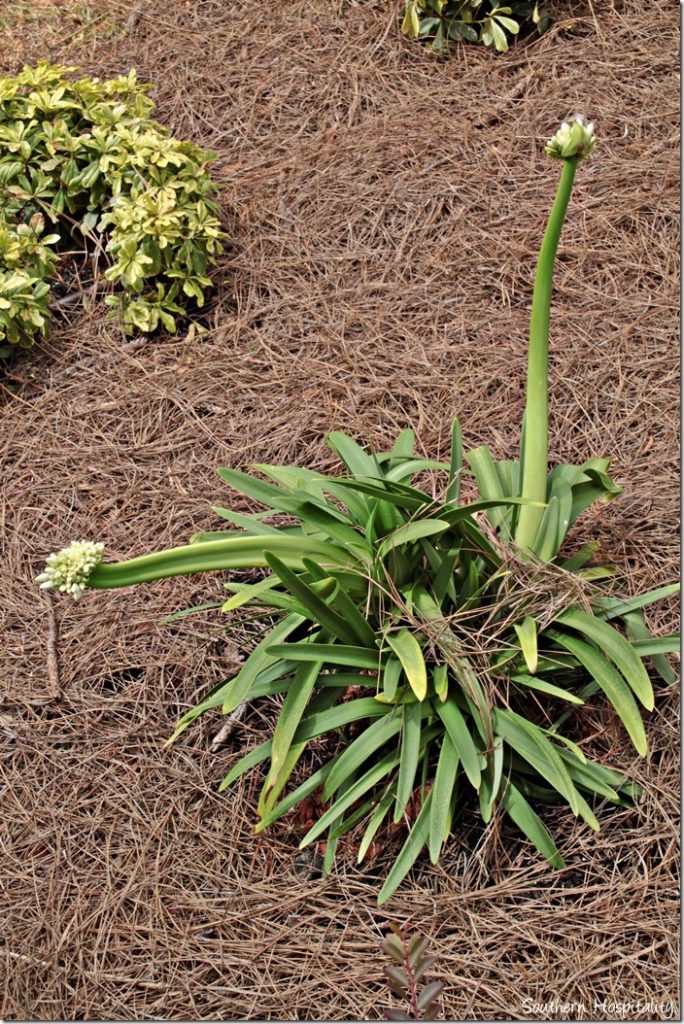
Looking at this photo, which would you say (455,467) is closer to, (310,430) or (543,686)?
(543,686)

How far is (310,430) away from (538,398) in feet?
3.13

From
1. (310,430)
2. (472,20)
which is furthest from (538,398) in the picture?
(472,20)

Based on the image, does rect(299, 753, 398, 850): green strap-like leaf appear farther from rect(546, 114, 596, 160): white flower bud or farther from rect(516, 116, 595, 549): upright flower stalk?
rect(546, 114, 596, 160): white flower bud

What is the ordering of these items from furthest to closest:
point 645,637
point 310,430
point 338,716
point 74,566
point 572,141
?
point 310,430, point 645,637, point 338,716, point 572,141, point 74,566

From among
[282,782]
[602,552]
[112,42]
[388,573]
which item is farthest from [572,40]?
[282,782]

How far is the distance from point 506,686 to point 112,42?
Answer: 3.41 meters

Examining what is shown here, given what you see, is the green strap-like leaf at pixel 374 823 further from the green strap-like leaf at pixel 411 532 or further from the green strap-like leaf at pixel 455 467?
the green strap-like leaf at pixel 455 467

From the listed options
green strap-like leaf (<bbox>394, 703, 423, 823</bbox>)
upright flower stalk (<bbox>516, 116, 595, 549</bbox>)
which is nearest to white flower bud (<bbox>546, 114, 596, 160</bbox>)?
upright flower stalk (<bbox>516, 116, 595, 549</bbox>)

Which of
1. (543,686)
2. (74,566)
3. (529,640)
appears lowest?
(543,686)

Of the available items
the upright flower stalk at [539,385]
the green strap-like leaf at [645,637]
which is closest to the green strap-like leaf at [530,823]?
the green strap-like leaf at [645,637]

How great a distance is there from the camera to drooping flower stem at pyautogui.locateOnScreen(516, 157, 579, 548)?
81.7 inches

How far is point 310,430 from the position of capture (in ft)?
9.83

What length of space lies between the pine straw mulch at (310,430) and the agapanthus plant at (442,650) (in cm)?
14

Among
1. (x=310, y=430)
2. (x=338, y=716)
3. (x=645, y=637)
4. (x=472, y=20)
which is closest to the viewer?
(x=338, y=716)
